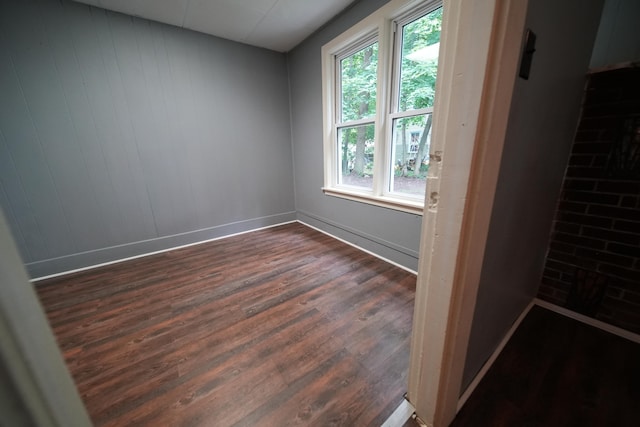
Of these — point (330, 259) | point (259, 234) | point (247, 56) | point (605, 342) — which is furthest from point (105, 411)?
point (247, 56)

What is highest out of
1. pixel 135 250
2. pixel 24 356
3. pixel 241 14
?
pixel 241 14

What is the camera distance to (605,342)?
1.43 m

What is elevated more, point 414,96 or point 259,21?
point 259,21

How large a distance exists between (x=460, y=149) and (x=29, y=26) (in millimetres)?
3387

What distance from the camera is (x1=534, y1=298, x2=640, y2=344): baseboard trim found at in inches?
56.4

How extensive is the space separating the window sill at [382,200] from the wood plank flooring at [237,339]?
59 centimetres

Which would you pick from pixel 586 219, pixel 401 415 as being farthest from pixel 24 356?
pixel 586 219

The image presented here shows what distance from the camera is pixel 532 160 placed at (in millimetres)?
1106

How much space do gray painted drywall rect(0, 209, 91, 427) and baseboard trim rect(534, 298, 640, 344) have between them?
2.43 metres

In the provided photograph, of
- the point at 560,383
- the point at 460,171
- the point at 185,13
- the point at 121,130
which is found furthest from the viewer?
the point at 121,130

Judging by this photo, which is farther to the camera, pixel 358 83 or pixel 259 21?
pixel 358 83

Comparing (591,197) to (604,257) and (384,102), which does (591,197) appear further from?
(384,102)

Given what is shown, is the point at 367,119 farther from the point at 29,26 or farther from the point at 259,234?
the point at 29,26

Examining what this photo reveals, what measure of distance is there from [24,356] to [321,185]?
301 centimetres
